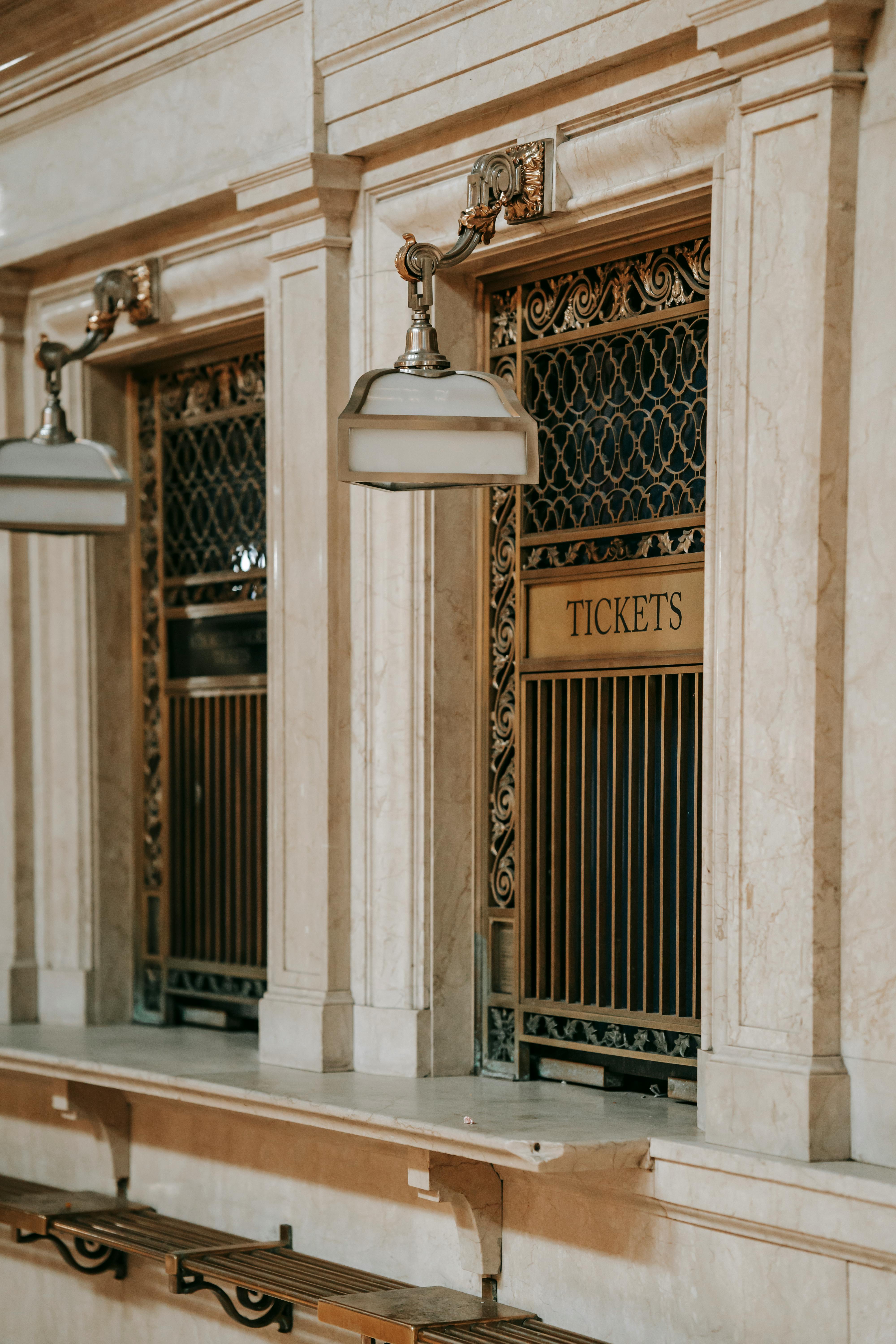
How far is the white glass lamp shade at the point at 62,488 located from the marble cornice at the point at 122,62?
1.63 metres

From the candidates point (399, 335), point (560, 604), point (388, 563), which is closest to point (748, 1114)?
point (560, 604)

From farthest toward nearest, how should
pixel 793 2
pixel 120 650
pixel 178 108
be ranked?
pixel 120 650 < pixel 178 108 < pixel 793 2

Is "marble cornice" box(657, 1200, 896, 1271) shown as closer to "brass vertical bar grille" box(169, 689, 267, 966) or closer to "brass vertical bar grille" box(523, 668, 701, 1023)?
"brass vertical bar grille" box(523, 668, 701, 1023)

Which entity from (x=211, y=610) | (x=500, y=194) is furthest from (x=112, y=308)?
(x=500, y=194)

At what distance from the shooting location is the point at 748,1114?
463cm

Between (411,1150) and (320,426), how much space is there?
8.21ft

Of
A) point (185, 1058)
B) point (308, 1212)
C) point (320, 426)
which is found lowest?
point (308, 1212)

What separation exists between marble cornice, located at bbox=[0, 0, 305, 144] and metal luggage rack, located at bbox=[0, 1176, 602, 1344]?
4.34 metres

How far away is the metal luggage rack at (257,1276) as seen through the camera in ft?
Answer: 16.5

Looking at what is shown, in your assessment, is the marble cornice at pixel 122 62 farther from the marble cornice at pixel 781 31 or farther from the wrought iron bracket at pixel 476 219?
the marble cornice at pixel 781 31

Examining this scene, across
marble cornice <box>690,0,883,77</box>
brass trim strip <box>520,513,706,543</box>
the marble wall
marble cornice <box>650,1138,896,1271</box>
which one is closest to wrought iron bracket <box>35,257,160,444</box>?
the marble wall

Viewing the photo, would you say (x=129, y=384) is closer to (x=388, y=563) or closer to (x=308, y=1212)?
(x=388, y=563)

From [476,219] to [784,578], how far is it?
149 cm

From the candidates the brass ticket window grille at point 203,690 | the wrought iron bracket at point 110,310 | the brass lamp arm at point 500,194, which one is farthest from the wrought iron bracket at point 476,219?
Result: the brass ticket window grille at point 203,690
